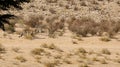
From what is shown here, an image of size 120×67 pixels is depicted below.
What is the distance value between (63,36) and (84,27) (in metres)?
2.83

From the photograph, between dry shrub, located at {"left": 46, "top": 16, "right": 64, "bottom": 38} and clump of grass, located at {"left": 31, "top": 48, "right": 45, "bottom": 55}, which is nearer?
clump of grass, located at {"left": 31, "top": 48, "right": 45, "bottom": 55}

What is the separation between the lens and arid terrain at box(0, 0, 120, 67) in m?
18.5

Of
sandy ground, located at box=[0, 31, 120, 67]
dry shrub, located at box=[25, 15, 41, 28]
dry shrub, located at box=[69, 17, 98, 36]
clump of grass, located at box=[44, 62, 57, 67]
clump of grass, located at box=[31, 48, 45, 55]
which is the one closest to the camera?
clump of grass, located at box=[44, 62, 57, 67]

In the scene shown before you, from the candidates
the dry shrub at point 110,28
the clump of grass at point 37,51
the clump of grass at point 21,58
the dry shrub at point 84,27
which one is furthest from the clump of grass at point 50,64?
the dry shrub at point 110,28

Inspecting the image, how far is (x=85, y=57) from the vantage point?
1916 centimetres

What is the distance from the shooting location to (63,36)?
23.8 metres

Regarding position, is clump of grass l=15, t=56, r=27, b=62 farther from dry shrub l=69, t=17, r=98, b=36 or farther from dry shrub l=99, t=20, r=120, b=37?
dry shrub l=99, t=20, r=120, b=37

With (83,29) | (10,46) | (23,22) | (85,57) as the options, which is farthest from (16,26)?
(85,57)

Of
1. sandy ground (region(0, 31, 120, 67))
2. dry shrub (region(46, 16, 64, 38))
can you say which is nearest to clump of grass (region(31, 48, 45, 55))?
sandy ground (region(0, 31, 120, 67))

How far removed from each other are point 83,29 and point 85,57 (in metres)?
6.60

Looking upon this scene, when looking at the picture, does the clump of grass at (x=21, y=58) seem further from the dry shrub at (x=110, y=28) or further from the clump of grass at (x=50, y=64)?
the dry shrub at (x=110, y=28)

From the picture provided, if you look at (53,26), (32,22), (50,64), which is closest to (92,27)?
(53,26)

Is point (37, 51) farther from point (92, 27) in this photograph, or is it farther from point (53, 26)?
point (92, 27)

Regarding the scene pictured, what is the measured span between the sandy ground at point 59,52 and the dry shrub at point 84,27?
72.2 inches
